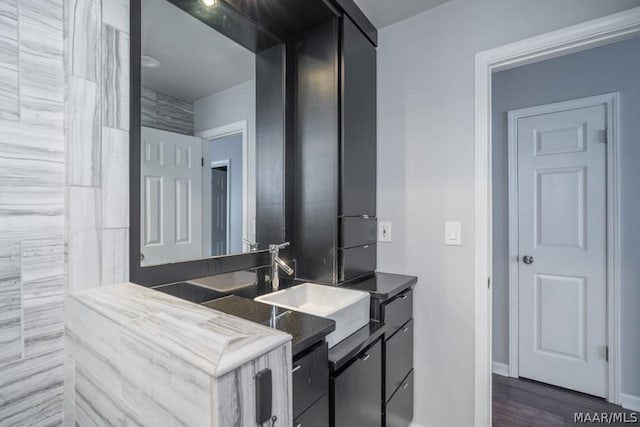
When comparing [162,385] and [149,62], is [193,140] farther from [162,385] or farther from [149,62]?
[162,385]

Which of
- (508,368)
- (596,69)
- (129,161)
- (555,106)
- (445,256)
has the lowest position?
(508,368)

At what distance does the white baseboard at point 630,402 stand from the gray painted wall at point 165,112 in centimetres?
317

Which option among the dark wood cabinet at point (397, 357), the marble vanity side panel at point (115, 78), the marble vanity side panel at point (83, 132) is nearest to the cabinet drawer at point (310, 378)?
the dark wood cabinet at point (397, 357)

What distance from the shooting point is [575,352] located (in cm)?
221

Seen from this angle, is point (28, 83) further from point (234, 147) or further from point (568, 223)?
point (568, 223)

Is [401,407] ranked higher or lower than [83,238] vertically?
lower

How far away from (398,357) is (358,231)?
722mm

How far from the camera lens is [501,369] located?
8.11ft

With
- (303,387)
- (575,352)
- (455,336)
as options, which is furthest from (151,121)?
Answer: (575,352)

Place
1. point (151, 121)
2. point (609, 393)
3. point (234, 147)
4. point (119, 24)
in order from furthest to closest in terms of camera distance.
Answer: point (609, 393), point (234, 147), point (151, 121), point (119, 24)

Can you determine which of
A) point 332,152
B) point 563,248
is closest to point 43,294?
point 332,152

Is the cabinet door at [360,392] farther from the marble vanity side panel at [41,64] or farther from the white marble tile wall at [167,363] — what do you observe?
the marble vanity side panel at [41,64]

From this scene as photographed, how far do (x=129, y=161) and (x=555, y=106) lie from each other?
9.34ft

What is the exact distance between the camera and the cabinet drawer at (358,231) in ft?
5.41
